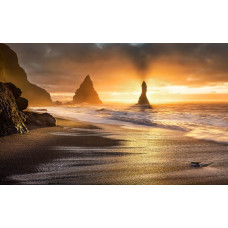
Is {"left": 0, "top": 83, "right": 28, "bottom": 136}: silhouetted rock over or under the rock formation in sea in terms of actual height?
under

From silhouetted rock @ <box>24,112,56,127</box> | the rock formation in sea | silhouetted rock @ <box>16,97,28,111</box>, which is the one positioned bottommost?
silhouetted rock @ <box>24,112,56,127</box>

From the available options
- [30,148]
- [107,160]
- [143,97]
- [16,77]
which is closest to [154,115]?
[143,97]

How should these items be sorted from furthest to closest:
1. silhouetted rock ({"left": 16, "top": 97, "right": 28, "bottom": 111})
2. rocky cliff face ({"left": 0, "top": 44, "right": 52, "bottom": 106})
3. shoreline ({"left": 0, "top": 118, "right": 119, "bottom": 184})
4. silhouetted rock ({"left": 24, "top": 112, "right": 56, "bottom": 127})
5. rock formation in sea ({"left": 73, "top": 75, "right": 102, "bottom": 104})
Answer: rocky cliff face ({"left": 0, "top": 44, "right": 52, "bottom": 106}) → silhouetted rock ({"left": 24, "top": 112, "right": 56, "bottom": 127}) → silhouetted rock ({"left": 16, "top": 97, "right": 28, "bottom": 111}) → rock formation in sea ({"left": 73, "top": 75, "right": 102, "bottom": 104}) → shoreline ({"left": 0, "top": 118, "right": 119, "bottom": 184})

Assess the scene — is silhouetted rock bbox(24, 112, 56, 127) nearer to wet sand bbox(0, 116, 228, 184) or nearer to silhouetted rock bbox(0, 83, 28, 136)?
silhouetted rock bbox(0, 83, 28, 136)

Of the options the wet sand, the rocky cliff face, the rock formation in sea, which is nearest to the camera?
the wet sand

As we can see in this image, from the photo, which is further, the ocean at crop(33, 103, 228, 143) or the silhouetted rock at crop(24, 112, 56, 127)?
the ocean at crop(33, 103, 228, 143)

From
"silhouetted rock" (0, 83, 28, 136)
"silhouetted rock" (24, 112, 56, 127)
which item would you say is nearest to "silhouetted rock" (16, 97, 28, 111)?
"silhouetted rock" (24, 112, 56, 127)

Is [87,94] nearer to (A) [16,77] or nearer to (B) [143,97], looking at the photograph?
(B) [143,97]
